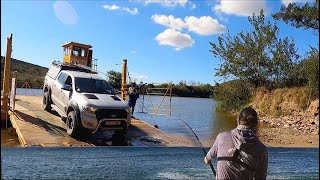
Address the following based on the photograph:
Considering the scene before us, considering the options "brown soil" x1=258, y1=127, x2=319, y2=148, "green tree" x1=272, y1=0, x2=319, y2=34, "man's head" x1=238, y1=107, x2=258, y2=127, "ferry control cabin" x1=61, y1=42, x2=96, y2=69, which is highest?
"green tree" x1=272, y1=0, x2=319, y2=34

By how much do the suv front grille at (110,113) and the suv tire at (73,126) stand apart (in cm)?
73

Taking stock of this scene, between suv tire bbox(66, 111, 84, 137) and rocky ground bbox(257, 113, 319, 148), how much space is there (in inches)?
334

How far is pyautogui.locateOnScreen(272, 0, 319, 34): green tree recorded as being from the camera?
29916 mm

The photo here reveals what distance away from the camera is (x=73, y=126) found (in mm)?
12227

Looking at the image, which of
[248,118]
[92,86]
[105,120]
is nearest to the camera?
[248,118]

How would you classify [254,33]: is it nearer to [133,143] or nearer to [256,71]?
[256,71]

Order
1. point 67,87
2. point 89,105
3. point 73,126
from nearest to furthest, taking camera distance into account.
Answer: point 89,105, point 73,126, point 67,87

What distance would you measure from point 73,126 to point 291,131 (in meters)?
15.4

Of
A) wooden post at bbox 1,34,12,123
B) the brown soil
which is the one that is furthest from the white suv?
the brown soil

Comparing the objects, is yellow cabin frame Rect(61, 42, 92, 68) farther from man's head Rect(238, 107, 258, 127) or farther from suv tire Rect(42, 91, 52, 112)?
man's head Rect(238, 107, 258, 127)

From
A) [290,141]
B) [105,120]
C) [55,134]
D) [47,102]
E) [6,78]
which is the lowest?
[290,141]

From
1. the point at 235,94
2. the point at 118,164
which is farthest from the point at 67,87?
the point at 235,94

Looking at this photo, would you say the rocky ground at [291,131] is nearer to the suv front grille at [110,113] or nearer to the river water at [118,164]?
the river water at [118,164]

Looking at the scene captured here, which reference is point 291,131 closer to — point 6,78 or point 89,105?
point 89,105
